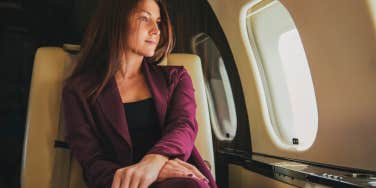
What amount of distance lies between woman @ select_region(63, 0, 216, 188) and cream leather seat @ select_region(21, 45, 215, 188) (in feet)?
0.38

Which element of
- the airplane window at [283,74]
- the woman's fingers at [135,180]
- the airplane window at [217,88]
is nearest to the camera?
the woman's fingers at [135,180]

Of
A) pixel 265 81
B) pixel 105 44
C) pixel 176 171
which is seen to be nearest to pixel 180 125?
pixel 176 171

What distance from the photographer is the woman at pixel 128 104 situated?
1.27 meters

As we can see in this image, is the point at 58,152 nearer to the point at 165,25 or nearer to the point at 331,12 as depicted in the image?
the point at 165,25

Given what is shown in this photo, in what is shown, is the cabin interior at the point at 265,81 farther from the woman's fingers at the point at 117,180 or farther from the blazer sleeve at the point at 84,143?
the woman's fingers at the point at 117,180

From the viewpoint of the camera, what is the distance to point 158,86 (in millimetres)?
1506

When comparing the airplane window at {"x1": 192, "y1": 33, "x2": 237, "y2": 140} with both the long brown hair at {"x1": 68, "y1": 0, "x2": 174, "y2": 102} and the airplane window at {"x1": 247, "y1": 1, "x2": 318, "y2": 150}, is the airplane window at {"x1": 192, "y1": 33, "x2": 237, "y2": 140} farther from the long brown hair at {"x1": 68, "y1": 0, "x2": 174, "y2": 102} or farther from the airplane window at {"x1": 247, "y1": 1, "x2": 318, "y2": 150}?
the long brown hair at {"x1": 68, "y1": 0, "x2": 174, "y2": 102}

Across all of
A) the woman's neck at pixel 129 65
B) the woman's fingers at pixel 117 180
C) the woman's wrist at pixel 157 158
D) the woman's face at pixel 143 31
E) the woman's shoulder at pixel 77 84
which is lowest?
the woman's fingers at pixel 117 180

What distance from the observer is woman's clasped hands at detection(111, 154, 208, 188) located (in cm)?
113

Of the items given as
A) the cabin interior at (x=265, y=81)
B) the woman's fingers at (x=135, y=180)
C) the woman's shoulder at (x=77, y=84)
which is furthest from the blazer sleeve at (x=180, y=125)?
the woman's shoulder at (x=77, y=84)

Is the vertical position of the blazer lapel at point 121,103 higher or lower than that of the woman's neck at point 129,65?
lower

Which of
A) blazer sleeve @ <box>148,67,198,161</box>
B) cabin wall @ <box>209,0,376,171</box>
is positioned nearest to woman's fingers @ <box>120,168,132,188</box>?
blazer sleeve @ <box>148,67,198,161</box>

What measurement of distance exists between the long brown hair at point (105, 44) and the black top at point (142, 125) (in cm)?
16

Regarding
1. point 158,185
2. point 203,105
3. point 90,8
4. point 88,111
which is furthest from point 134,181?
point 90,8
